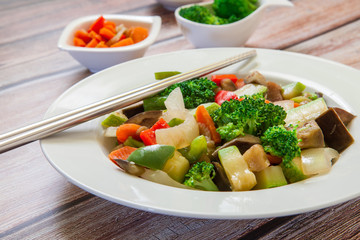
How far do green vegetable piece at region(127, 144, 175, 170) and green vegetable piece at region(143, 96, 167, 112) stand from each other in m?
0.40

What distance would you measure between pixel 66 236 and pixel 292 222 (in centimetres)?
73

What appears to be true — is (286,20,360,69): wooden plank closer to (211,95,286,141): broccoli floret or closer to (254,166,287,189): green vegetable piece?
(211,95,286,141): broccoli floret

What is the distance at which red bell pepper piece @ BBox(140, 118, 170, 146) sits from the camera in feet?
4.69

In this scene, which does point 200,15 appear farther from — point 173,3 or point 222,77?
point 173,3

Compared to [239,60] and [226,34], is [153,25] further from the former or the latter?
[239,60]

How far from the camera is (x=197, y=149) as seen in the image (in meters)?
1.38

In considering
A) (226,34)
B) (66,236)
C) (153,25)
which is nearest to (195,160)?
(66,236)

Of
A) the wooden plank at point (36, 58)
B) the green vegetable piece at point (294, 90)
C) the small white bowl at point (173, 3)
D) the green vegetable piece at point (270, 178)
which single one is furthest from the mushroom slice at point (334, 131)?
the small white bowl at point (173, 3)

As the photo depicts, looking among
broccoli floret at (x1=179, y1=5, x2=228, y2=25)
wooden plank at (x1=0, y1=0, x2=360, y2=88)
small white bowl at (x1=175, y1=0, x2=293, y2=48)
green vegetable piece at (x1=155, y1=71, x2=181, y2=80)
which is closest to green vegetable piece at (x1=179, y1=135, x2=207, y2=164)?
green vegetable piece at (x1=155, y1=71, x2=181, y2=80)

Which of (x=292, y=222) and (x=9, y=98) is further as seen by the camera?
(x=9, y=98)

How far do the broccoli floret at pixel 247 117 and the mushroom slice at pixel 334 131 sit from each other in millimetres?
143

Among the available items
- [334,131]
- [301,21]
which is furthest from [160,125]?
[301,21]

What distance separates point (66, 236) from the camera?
125 cm

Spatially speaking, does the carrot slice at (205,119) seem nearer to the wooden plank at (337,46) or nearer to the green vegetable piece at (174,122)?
the green vegetable piece at (174,122)
